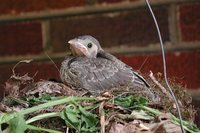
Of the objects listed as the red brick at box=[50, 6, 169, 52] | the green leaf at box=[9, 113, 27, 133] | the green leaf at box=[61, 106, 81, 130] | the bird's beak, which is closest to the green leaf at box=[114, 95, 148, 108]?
the green leaf at box=[61, 106, 81, 130]

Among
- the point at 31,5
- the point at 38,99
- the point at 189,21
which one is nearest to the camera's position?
the point at 38,99

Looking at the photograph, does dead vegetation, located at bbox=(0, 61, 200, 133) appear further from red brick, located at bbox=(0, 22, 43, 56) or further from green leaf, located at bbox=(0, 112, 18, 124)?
red brick, located at bbox=(0, 22, 43, 56)

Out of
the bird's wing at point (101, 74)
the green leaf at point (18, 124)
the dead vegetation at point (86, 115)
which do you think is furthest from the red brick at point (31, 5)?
the green leaf at point (18, 124)

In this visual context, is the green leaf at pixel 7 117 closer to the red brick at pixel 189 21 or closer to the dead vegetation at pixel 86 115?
the dead vegetation at pixel 86 115

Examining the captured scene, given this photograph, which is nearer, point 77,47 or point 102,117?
point 102,117

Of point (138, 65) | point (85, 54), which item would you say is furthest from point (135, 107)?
point (138, 65)

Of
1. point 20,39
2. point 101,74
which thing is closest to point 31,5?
point 20,39

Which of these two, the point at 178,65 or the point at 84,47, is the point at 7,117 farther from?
the point at 178,65
